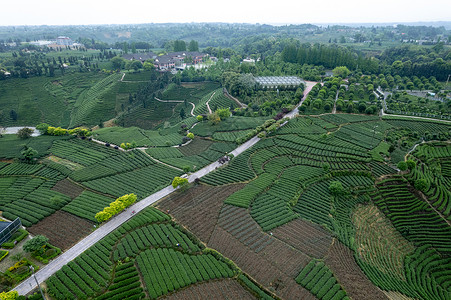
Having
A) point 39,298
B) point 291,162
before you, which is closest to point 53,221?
point 39,298

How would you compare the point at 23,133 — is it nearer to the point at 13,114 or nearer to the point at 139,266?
the point at 13,114

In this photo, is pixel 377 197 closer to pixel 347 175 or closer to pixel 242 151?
pixel 347 175

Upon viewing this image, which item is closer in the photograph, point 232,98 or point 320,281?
point 320,281

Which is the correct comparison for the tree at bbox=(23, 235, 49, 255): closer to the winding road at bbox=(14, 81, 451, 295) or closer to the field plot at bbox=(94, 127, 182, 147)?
the winding road at bbox=(14, 81, 451, 295)

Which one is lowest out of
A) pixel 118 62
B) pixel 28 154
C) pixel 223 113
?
pixel 28 154

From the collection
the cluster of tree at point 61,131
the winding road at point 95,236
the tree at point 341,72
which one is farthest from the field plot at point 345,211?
the tree at point 341,72

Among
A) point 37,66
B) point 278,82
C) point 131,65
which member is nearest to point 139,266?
point 278,82
